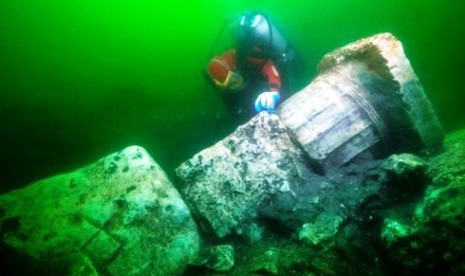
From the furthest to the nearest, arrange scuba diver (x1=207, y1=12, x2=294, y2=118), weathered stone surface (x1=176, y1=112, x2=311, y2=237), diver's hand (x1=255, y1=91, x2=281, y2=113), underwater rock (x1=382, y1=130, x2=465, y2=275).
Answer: scuba diver (x1=207, y1=12, x2=294, y2=118)
diver's hand (x1=255, y1=91, x2=281, y2=113)
weathered stone surface (x1=176, y1=112, x2=311, y2=237)
underwater rock (x1=382, y1=130, x2=465, y2=275)

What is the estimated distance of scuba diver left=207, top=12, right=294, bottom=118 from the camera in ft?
13.9

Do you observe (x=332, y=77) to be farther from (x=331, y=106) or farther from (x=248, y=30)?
(x=248, y=30)

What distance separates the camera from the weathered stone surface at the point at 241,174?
2895mm

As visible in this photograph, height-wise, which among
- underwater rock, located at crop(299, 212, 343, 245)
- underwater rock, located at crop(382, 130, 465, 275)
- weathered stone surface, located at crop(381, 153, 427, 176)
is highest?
weathered stone surface, located at crop(381, 153, 427, 176)

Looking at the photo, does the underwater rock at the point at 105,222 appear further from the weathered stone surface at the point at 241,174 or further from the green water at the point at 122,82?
the green water at the point at 122,82

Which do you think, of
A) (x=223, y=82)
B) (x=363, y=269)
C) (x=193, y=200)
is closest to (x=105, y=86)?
(x=223, y=82)

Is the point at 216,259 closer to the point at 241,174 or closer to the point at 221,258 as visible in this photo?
the point at 221,258

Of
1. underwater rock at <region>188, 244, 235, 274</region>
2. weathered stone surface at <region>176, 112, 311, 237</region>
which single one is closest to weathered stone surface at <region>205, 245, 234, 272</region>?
underwater rock at <region>188, 244, 235, 274</region>

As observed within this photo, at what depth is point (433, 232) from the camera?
2166 millimetres

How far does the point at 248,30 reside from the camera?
167 inches

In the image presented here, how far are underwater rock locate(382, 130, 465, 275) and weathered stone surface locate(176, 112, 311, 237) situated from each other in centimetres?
96

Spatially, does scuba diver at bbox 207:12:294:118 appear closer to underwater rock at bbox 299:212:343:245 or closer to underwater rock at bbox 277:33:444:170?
underwater rock at bbox 277:33:444:170

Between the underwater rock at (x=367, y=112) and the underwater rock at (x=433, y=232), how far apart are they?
0.73 m

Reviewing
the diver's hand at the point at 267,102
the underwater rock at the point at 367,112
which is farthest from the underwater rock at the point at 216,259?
the diver's hand at the point at 267,102
